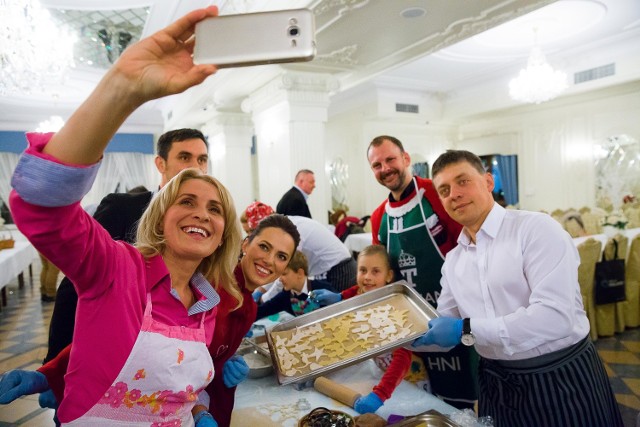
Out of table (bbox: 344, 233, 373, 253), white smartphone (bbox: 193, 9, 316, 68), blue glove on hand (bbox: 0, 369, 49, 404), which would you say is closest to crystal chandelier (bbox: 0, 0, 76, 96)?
blue glove on hand (bbox: 0, 369, 49, 404)

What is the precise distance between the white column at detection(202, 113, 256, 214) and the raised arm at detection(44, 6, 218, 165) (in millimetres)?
7197

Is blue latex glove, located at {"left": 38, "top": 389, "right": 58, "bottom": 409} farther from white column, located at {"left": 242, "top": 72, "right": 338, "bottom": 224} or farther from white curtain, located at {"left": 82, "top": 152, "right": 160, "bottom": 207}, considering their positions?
white curtain, located at {"left": 82, "top": 152, "right": 160, "bottom": 207}

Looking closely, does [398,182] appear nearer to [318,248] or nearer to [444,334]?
[318,248]

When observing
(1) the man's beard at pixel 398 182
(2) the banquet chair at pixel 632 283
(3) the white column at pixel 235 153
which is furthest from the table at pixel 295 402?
(3) the white column at pixel 235 153

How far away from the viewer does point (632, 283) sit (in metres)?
4.26

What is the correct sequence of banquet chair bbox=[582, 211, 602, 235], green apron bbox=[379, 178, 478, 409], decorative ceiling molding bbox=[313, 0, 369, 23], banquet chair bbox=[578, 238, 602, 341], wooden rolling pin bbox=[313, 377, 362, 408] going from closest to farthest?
wooden rolling pin bbox=[313, 377, 362, 408] < green apron bbox=[379, 178, 478, 409] < decorative ceiling molding bbox=[313, 0, 369, 23] < banquet chair bbox=[578, 238, 602, 341] < banquet chair bbox=[582, 211, 602, 235]

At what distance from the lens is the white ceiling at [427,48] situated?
3750 millimetres

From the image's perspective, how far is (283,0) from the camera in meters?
3.59

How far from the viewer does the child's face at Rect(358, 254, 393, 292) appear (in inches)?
86.7

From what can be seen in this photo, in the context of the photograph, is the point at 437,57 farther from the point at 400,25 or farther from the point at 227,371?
the point at 227,371

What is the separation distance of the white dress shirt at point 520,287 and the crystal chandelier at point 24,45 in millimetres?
4065

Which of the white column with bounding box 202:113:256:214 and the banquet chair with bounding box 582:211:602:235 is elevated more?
the white column with bounding box 202:113:256:214

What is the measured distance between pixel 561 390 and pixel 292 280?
58.8 inches

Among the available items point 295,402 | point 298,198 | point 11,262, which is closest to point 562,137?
point 298,198
